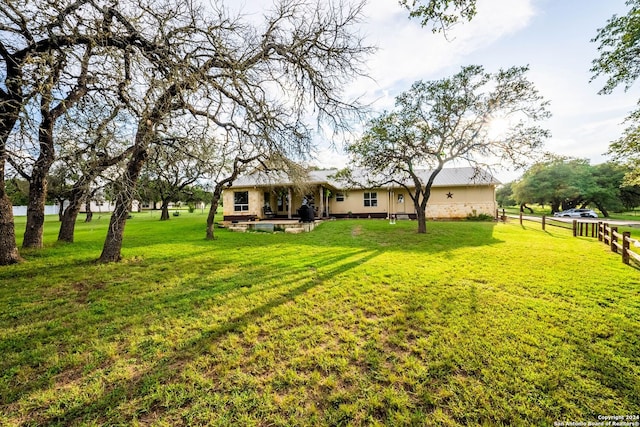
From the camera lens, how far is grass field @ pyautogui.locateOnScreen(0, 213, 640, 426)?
2.17 metres

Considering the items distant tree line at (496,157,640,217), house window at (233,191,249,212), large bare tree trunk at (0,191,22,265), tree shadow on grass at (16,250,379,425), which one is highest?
distant tree line at (496,157,640,217)

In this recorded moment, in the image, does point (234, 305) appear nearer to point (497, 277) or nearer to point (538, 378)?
point (538, 378)

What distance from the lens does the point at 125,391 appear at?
2355 mm

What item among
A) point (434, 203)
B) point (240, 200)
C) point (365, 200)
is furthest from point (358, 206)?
point (240, 200)

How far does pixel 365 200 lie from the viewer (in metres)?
22.0

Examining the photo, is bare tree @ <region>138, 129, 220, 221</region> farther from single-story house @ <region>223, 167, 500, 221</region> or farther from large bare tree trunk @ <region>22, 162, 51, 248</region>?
single-story house @ <region>223, 167, 500, 221</region>

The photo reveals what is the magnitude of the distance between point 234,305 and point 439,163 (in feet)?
39.8

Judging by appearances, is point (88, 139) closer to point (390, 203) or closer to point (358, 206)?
point (358, 206)

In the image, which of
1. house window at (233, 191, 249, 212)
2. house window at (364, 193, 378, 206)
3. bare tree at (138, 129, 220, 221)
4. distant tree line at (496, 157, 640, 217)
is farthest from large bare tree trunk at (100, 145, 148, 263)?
distant tree line at (496, 157, 640, 217)

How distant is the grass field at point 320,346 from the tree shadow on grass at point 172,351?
0.02 metres

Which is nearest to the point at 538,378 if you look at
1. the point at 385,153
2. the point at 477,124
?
the point at 385,153

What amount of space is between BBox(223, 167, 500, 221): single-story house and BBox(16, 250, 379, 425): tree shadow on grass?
1355 centimetres

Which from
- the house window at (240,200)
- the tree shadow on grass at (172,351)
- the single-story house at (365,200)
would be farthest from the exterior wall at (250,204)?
the tree shadow on grass at (172,351)

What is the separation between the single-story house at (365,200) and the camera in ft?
63.7
